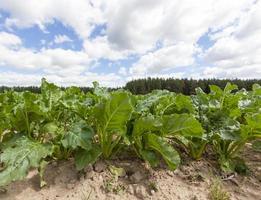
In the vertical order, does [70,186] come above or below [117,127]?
below

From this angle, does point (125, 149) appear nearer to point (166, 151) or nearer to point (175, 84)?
point (166, 151)

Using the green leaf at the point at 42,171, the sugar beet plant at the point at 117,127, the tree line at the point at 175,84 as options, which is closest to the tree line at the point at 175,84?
the tree line at the point at 175,84

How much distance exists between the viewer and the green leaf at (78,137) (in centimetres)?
238

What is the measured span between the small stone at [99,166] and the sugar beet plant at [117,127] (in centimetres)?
10

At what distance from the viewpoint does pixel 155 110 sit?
117 inches

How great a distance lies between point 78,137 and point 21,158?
470 millimetres

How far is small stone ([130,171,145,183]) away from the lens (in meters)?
2.60

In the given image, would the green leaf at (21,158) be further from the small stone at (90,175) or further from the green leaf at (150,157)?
the green leaf at (150,157)

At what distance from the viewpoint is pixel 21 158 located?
2.34 meters

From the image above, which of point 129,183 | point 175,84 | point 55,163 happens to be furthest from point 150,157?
point 175,84

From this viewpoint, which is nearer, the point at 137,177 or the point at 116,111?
the point at 116,111

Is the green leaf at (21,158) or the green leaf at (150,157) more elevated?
the green leaf at (21,158)

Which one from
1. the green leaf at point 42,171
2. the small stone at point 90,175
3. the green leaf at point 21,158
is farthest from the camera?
the small stone at point 90,175

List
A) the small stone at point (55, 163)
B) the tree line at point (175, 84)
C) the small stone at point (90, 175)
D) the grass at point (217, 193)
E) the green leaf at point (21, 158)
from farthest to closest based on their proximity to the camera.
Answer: the tree line at point (175, 84) < the small stone at point (55, 163) < the small stone at point (90, 175) < the grass at point (217, 193) < the green leaf at point (21, 158)
